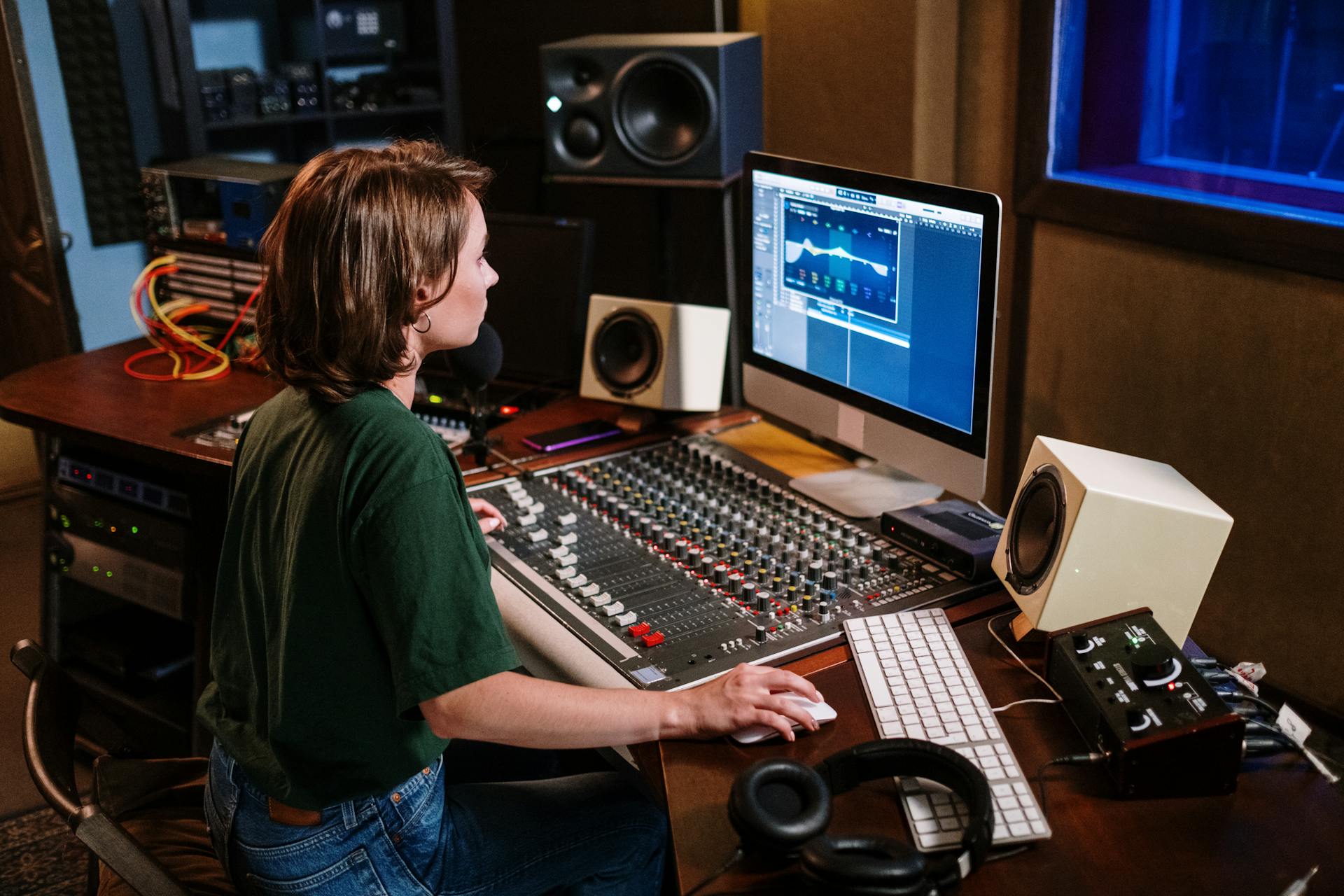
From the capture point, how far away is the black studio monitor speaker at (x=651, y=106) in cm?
227

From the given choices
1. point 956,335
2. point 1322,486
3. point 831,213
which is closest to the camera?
point 956,335

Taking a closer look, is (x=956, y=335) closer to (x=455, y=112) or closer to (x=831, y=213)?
(x=831, y=213)

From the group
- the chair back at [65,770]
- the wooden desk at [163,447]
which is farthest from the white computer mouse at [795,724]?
the wooden desk at [163,447]

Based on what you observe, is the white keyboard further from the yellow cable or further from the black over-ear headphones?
the yellow cable

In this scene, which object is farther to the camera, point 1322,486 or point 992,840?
point 1322,486

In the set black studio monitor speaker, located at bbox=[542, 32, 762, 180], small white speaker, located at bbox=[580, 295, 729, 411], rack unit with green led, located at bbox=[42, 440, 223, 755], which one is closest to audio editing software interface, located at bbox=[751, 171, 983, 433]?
small white speaker, located at bbox=[580, 295, 729, 411]

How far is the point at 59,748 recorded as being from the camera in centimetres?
135

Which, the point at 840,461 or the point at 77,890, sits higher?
the point at 840,461

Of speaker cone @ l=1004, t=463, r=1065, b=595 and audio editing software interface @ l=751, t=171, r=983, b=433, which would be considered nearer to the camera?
speaker cone @ l=1004, t=463, r=1065, b=595

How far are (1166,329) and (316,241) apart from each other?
187cm

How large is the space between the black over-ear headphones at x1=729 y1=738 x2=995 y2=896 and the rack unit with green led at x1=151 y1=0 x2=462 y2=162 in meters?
2.92

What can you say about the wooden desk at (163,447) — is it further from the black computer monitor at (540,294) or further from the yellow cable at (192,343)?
the black computer monitor at (540,294)

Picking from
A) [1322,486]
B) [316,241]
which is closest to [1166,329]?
[1322,486]

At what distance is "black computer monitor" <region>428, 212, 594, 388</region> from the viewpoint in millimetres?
2373
